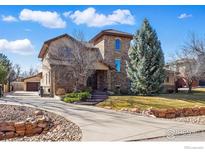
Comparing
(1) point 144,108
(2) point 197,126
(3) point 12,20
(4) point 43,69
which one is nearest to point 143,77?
(1) point 144,108

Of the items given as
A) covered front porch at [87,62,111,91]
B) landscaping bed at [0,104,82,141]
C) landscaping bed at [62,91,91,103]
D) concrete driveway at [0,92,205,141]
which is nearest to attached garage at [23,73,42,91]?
concrete driveway at [0,92,205,141]

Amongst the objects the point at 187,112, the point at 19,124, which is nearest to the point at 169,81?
the point at 187,112

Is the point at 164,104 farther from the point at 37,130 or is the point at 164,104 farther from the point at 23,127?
the point at 23,127

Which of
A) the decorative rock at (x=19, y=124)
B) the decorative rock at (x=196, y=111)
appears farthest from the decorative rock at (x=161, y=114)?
the decorative rock at (x=19, y=124)

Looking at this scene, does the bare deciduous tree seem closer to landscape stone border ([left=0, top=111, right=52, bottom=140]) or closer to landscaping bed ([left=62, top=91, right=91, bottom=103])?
landscaping bed ([left=62, top=91, right=91, bottom=103])

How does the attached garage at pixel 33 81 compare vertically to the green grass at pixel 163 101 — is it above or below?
above

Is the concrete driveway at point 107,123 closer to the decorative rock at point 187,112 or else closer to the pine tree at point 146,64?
the decorative rock at point 187,112
